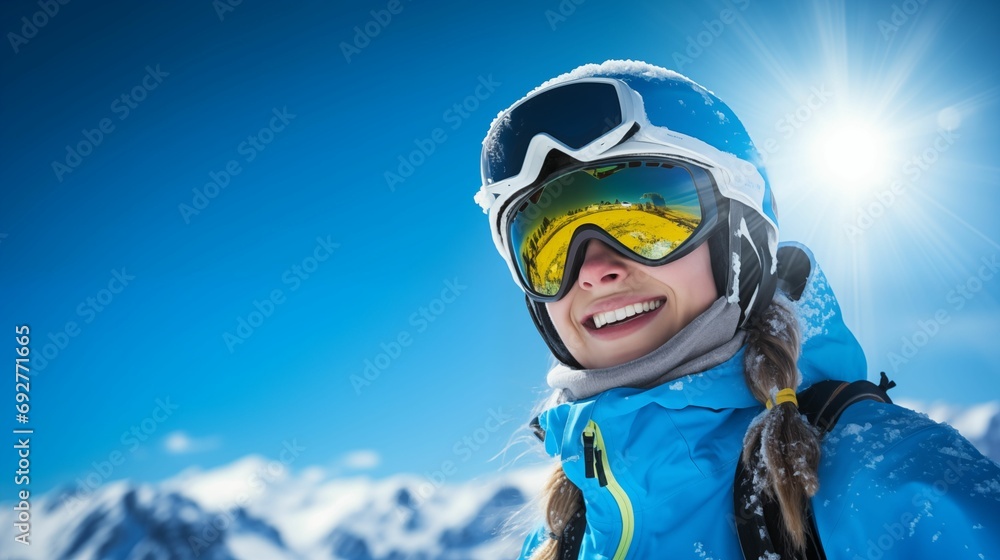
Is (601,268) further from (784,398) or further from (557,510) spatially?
(557,510)

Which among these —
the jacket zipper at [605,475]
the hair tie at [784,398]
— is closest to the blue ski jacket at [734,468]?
the jacket zipper at [605,475]

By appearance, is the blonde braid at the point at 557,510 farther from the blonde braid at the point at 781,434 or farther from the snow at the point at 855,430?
the snow at the point at 855,430

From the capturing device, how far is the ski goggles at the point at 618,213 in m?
2.07

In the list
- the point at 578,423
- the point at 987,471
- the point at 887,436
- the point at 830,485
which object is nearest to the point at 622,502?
the point at 578,423

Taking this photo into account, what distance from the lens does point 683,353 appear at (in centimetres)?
183

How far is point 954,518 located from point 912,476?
0.33 feet

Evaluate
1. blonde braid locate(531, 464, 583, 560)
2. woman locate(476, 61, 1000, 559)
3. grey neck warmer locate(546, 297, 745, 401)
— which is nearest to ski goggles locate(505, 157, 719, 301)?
woman locate(476, 61, 1000, 559)

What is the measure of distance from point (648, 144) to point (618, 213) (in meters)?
0.29

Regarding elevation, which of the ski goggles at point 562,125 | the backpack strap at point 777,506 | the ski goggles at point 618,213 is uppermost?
the ski goggles at point 562,125

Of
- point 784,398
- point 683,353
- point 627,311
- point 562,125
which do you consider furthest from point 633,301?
point 562,125

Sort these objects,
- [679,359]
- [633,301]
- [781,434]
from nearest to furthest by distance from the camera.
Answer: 1. [781,434]
2. [679,359]
3. [633,301]

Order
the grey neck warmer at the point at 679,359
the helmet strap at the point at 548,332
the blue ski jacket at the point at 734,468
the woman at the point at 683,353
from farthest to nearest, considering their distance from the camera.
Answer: the helmet strap at the point at 548,332
the grey neck warmer at the point at 679,359
the woman at the point at 683,353
the blue ski jacket at the point at 734,468

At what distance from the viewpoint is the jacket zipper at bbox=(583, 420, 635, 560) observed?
1700 mm

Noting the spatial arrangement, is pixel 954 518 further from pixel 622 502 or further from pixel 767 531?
pixel 622 502
